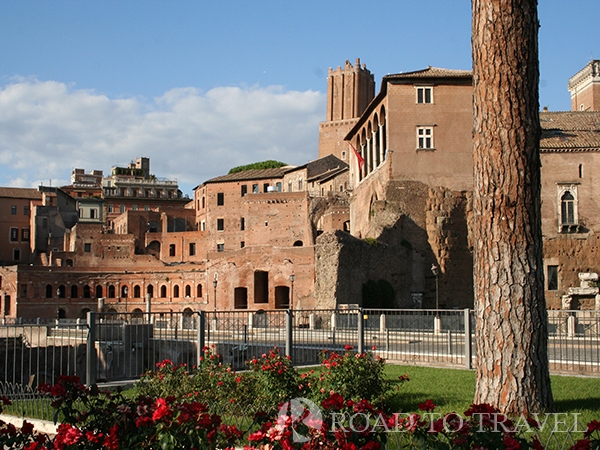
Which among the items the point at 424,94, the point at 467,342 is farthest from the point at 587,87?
the point at 467,342

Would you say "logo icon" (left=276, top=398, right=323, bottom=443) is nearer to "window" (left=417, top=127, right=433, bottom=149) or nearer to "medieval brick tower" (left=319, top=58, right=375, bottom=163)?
"window" (left=417, top=127, right=433, bottom=149)

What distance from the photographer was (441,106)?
40406mm

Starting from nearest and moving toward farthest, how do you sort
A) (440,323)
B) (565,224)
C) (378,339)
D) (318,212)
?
(440,323)
(378,339)
(565,224)
(318,212)

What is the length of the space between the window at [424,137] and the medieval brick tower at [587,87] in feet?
101

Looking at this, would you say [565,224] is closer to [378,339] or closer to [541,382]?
[378,339]

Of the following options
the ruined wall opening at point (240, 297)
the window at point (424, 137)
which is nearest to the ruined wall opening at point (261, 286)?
the ruined wall opening at point (240, 297)

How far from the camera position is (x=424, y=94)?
40625 millimetres

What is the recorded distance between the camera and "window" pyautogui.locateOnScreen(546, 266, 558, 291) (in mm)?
39281

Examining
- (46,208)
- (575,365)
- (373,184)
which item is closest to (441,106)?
(373,184)

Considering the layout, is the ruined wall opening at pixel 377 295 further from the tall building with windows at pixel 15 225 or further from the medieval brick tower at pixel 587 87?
the tall building with windows at pixel 15 225

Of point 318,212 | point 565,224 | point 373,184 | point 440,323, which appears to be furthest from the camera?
point 318,212

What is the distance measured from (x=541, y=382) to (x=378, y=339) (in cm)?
999

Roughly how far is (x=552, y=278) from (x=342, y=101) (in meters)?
64.0

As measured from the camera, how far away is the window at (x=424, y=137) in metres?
40.5
